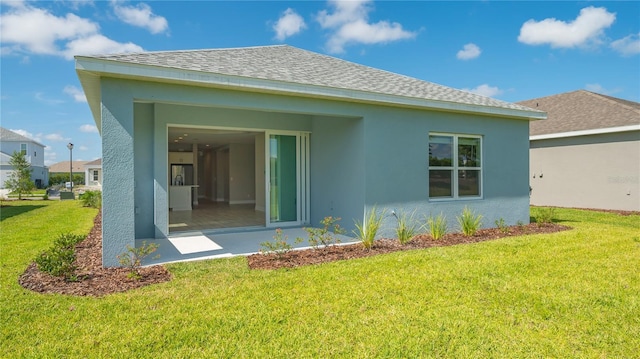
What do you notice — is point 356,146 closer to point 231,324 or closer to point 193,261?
point 193,261

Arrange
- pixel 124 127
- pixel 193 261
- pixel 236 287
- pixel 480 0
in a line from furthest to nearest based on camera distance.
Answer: pixel 480 0, pixel 193 261, pixel 124 127, pixel 236 287

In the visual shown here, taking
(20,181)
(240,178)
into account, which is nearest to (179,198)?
(240,178)

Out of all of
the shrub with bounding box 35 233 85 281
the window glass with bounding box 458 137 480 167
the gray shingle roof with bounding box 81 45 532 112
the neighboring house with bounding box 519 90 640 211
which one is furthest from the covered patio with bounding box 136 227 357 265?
the neighboring house with bounding box 519 90 640 211

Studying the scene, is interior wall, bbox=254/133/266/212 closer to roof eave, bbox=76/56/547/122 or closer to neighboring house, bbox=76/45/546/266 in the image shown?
neighboring house, bbox=76/45/546/266

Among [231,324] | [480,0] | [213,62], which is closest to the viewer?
[231,324]

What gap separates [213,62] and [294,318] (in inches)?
216

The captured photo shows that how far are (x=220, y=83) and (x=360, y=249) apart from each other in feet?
13.6

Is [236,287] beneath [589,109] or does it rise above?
beneath

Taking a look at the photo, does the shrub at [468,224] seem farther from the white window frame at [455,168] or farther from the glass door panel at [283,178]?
the glass door panel at [283,178]

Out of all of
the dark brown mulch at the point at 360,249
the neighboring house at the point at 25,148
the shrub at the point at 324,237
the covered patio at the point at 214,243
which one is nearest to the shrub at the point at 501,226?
the dark brown mulch at the point at 360,249

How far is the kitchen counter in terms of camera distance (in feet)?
53.9

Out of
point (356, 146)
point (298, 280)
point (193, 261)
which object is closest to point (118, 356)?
point (298, 280)

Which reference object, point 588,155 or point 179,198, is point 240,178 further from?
point 588,155

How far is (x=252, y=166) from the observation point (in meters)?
19.6
